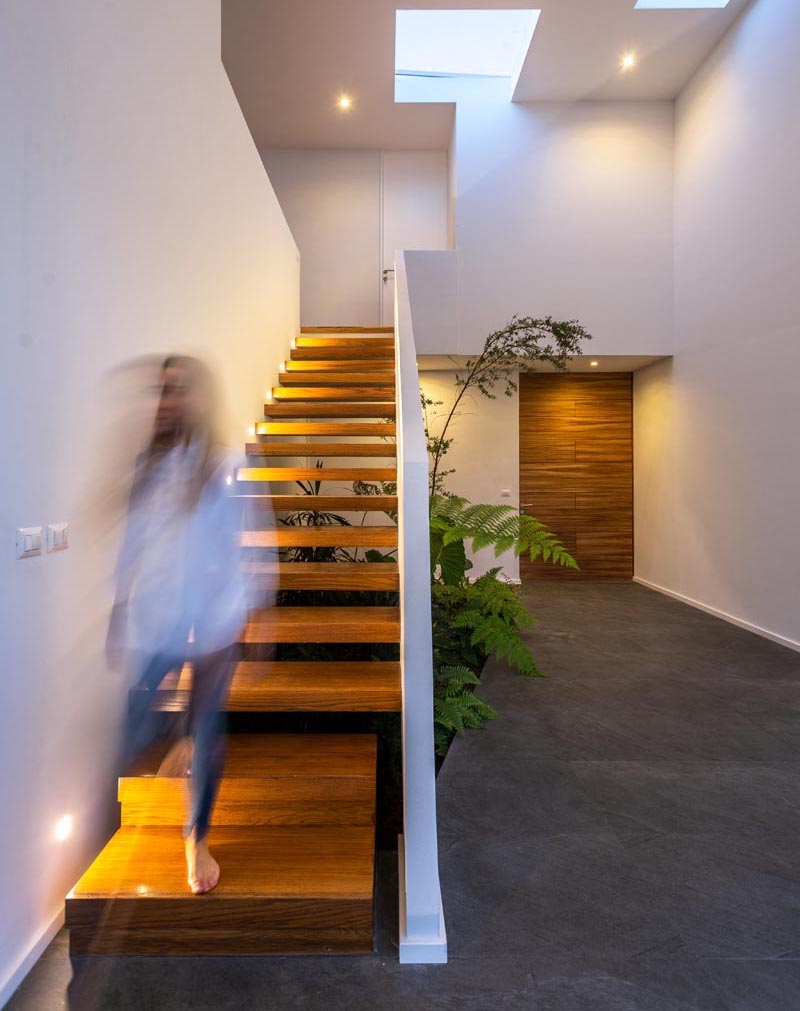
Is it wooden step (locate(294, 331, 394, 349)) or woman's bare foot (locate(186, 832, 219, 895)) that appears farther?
wooden step (locate(294, 331, 394, 349))

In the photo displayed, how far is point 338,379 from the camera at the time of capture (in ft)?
15.2

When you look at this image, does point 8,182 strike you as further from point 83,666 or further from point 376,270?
point 376,270

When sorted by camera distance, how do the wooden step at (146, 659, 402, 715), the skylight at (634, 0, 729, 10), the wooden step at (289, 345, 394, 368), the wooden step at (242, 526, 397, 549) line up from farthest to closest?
the wooden step at (289, 345, 394, 368), the skylight at (634, 0, 729, 10), the wooden step at (242, 526, 397, 549), the wooden step at (146, 659, 402, 715)

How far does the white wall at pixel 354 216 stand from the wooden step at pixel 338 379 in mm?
2818

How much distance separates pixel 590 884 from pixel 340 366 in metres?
4.17

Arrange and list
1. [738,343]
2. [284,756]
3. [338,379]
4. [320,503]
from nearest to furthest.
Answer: [284,756], [320,503], [338,379], [738,343]

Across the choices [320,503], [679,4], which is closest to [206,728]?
[320,503]

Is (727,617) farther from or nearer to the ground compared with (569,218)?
nearer to the ground

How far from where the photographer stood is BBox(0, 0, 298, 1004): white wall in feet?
4.47

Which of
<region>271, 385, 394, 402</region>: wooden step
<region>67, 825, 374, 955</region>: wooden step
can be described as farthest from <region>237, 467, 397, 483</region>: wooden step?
<region>67, 825, 374, 955</region>: wooden step

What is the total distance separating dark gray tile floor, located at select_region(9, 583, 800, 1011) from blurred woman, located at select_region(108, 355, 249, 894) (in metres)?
0.35

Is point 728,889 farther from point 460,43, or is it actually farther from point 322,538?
point 460,43

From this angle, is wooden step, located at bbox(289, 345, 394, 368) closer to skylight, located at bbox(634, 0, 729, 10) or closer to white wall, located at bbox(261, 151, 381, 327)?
white wall, located at bbox(261, 151, 381, 327)

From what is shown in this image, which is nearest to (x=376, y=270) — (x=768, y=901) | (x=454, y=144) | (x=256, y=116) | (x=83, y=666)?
(x=454, y=144)
